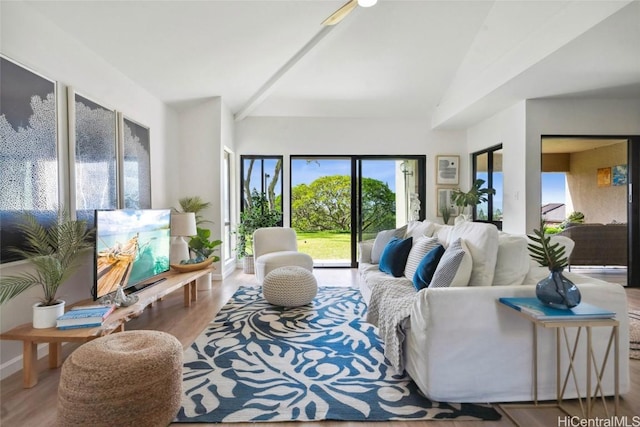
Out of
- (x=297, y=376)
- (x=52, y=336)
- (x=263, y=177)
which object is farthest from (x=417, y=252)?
(x=263, y=177)

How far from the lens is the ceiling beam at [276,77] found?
12.4ft

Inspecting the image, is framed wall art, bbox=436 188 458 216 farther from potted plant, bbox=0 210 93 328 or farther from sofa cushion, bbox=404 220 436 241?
potted plant, bbox=0 210 93 328

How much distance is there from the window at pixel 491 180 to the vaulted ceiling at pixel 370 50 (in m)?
0.70

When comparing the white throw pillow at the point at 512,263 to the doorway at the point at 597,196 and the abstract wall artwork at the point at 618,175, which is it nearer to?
the doorway at the point at 597,196

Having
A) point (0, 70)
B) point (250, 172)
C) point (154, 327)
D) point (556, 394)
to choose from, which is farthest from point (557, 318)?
point (250, 172)

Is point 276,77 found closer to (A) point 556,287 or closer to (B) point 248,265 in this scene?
(B) point 248,265

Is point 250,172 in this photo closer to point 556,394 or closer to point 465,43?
point 465,43

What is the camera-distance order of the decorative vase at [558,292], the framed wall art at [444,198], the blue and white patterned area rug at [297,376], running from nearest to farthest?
the decorative vase at [558,292], the blue and white patterned area rug at [297,376], the framed wall art at [444,198]

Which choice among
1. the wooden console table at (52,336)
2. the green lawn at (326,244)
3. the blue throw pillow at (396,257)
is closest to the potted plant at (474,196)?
the green lawn at (326,244)

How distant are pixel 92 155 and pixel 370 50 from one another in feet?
11.6

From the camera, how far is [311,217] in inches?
245

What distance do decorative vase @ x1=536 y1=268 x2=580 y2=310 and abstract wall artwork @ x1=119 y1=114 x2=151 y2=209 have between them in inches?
146

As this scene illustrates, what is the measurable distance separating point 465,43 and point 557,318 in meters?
4.04

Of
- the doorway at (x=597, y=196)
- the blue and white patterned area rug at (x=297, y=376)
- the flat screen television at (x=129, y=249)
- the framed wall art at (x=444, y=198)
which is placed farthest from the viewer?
the framed wall art at (x=444, y=198)
